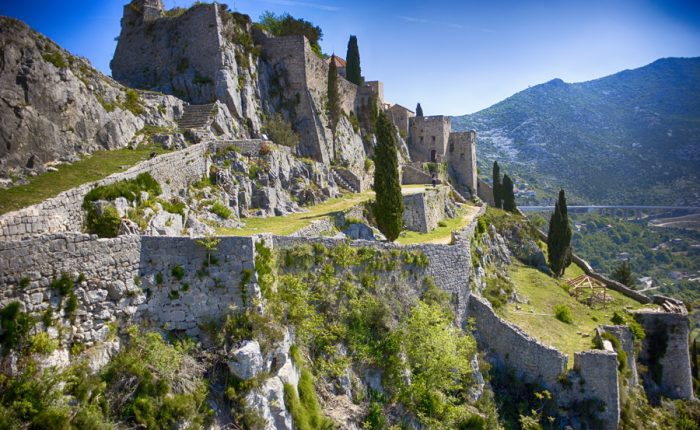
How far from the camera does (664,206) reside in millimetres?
132750

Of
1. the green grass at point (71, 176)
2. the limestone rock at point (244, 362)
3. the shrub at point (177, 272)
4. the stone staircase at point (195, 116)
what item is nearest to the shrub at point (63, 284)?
the shrub at point (177, 272)

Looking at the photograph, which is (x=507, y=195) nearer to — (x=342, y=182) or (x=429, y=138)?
(x=429, y=138)

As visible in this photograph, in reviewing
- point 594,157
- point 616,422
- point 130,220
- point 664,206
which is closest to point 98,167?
point 130,220

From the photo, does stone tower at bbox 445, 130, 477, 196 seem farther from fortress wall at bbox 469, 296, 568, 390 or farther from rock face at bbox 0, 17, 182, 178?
rock face at bbox 0, 17, 182, 178

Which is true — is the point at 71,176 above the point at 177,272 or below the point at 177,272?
above

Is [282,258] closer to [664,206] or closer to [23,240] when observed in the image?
[23,240]

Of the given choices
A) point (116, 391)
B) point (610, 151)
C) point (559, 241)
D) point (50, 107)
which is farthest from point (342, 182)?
point (610, 151)

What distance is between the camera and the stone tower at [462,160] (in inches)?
2616

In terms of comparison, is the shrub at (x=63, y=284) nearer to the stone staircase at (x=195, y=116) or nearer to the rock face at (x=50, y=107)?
the rock face at (x=50, y=107)

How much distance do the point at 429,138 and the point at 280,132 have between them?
3160 centimetres

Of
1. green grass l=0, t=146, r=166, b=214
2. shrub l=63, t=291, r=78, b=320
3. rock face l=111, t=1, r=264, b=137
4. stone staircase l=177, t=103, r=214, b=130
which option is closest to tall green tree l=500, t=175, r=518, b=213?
rock face l=111, t=1, r=264, b=137

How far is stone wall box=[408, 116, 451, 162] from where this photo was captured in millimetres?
66125

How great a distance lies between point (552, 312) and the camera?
31.2m

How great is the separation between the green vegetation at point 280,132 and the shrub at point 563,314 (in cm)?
2452
